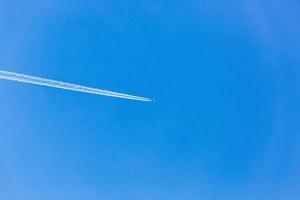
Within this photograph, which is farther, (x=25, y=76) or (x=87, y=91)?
(x=87, y=91)

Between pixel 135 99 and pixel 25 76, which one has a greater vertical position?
pixel 135 99

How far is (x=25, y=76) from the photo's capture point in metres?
25.2

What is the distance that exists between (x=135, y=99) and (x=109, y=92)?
2552mm

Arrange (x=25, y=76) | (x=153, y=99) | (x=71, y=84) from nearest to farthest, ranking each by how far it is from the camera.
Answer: (x=25, y=76), (x=71, y=84), (x=153, y=99)

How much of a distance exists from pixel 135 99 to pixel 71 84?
5917mm

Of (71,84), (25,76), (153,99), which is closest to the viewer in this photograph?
(25,76)

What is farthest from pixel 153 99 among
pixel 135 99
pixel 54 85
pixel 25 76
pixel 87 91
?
pixel 25 76

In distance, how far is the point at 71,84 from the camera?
27.4 meters

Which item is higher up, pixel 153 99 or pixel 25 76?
pixel 153 99

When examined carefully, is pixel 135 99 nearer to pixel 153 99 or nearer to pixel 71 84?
pixel 153 99

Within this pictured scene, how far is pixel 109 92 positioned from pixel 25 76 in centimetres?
705

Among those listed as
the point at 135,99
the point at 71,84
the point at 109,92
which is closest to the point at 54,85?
the point at 71,84

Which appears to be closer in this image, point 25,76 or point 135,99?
point 25,76

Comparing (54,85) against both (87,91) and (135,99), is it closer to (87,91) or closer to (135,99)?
(87,91)
